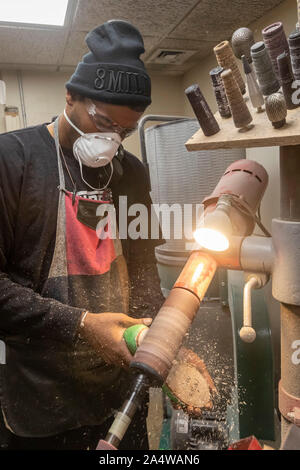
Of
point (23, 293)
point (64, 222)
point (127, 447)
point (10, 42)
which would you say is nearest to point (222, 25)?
point (10, 42)

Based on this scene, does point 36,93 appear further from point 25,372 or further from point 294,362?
point 294,362

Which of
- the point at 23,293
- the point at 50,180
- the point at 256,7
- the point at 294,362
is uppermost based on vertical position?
the point at 256,7

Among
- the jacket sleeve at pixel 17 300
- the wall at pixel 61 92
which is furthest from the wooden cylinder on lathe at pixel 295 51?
the wall at pixel 61 92

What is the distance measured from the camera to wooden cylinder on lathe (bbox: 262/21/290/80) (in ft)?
2.66

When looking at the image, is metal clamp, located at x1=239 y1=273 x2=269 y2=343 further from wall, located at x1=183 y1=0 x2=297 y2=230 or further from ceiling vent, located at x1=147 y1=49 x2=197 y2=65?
ceiling vent, located at x1=147 y1=49 x2=197 y2=65

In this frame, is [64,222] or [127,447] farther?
[127,447]

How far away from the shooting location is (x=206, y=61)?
3.36m

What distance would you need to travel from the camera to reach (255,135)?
2.65 ft

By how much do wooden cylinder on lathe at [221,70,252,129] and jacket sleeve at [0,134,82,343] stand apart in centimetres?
68

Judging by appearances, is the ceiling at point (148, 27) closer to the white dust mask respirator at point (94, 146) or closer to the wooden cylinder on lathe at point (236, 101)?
the white dust mask respirator at point (94, 146)

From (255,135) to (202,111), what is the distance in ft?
0.44

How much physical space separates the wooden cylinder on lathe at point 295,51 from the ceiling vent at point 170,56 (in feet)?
8.77

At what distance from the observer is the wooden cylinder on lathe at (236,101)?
2.66 ft

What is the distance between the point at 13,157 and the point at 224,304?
130 centimetres
